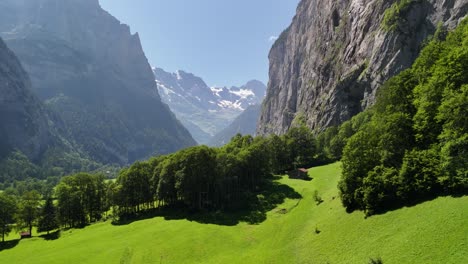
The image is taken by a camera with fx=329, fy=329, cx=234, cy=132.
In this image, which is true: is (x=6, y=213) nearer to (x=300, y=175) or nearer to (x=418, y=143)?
(x=300, y=175)

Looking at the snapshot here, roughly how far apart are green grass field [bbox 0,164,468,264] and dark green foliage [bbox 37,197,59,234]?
382 inches

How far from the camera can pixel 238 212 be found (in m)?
93.3

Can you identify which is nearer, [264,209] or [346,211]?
[346,211]

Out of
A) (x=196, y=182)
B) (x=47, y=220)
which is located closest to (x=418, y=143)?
(x=196, y=182)

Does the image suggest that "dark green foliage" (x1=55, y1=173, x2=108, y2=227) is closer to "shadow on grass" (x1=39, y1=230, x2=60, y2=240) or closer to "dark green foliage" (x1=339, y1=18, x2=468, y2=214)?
"shadow on grass" (x1=39, y1=230, x2=60, y2=240)

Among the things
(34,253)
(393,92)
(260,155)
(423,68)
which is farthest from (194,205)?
(423,68)

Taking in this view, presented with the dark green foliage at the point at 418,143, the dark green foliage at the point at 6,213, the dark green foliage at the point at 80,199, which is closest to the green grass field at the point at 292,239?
the dark green foliage at the point at 418,143

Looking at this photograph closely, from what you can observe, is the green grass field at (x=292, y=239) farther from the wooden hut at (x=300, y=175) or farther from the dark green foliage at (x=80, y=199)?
the dark green foliage at (x=80, y=199)

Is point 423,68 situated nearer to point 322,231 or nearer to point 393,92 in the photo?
point 393,92

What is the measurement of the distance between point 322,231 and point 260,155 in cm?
6007

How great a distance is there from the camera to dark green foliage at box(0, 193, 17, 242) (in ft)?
327

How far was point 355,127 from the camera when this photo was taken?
14488 cm

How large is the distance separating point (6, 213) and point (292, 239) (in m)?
89.1

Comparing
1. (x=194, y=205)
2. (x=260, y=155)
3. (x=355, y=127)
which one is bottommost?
(x=194, y=205)
